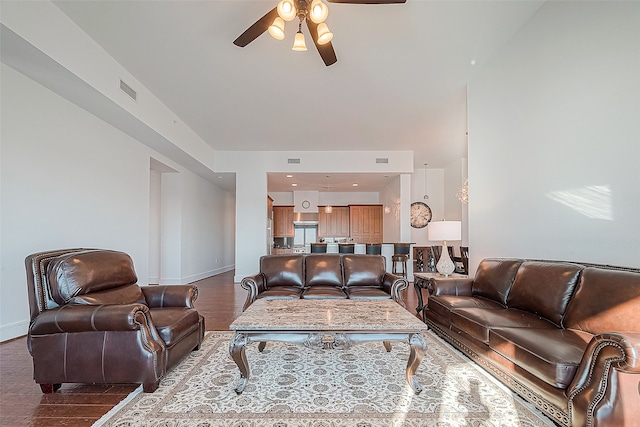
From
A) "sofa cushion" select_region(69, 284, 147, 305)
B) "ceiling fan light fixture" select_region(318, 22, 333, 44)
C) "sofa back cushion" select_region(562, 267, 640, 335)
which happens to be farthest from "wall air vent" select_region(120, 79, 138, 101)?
"sofa back cushion" select_region(562, 267, 640, 335)

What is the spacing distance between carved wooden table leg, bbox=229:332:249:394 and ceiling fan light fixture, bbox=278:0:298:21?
2.47m

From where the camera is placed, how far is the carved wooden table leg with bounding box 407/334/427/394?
2092 mm

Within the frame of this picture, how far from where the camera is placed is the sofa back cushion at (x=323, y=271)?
13.0 feet

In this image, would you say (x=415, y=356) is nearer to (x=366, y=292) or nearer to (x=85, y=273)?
(x=366, y=292)

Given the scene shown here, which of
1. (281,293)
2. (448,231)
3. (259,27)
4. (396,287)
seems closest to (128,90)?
(259,27)

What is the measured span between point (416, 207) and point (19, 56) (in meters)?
9.03

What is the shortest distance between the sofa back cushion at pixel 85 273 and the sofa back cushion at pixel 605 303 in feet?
11.9

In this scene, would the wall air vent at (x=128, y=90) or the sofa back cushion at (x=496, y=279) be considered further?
the wall air vent at (x=128, y=90)

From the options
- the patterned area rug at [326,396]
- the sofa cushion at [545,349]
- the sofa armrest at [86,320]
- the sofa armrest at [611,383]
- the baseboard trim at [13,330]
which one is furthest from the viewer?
the baseboard trim at [13,330]

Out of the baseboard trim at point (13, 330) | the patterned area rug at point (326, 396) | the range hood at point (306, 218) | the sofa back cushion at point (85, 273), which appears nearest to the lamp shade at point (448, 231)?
the patterned area rug at point (326, 396)

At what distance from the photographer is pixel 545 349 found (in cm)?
176

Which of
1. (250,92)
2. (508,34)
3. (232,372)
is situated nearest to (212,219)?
(250,92)

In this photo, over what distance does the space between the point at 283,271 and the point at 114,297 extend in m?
1.92

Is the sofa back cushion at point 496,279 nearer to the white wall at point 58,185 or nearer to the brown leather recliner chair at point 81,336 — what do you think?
the brown leather recliner chair at point 81,336
